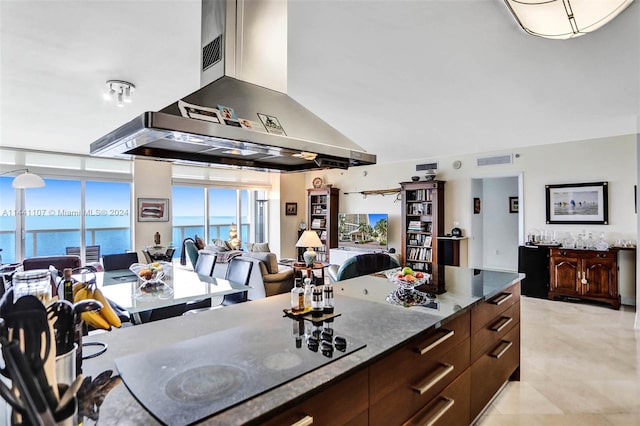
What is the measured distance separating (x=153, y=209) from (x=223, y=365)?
7.14 meters

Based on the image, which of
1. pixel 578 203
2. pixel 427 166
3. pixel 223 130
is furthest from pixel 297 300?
pixel 427 166

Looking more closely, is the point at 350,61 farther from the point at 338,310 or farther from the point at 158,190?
the point at 158,190

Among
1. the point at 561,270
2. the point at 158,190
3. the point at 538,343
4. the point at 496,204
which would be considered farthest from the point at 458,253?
the point at 158,190

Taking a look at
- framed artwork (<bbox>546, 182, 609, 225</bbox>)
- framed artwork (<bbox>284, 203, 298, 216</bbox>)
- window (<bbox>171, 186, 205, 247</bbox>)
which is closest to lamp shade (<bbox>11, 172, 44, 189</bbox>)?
window (<bbox>171, 186, 205, 247</bbox>)

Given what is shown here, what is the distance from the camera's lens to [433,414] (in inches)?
63.1

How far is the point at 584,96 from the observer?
372cm

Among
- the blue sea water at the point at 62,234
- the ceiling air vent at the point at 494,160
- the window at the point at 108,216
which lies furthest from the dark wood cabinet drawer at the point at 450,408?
the window at the point at 108,216

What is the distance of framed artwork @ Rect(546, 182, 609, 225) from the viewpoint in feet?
17.5

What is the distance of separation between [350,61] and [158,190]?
19.5 ft

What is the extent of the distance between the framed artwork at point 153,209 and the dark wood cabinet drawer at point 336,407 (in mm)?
7291

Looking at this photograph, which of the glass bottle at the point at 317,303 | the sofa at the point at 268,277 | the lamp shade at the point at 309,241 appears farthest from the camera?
the lamp shade at the point at 309,241

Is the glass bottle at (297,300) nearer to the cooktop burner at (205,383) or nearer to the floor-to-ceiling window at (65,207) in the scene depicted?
the cooktop burner at (205,383)

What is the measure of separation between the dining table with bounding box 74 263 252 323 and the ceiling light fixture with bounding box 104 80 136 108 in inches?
73.4

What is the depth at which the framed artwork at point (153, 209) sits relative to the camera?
7.30m
